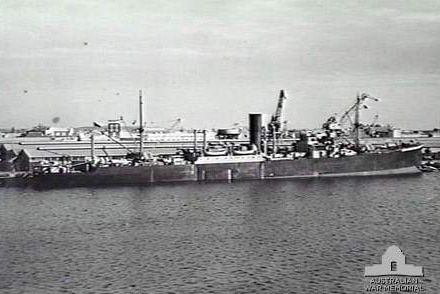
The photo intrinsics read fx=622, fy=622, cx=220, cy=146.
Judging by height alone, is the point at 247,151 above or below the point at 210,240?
above

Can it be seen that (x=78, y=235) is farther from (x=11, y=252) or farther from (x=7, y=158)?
(x=7, y=158)

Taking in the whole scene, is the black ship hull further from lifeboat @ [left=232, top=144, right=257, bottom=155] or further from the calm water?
the calm water

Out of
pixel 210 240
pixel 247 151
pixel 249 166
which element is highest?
pixel 247 151

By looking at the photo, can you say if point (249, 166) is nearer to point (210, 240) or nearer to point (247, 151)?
point (247, 151)

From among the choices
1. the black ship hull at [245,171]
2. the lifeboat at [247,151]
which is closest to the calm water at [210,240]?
the black ship hull at [245,171]

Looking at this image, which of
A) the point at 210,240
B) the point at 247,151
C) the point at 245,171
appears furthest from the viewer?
the point at 247,151

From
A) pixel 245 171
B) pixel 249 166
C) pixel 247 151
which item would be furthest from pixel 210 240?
pixel 247 151

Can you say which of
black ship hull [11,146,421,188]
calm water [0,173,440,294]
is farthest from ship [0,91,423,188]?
calm water [0,173,440,294]

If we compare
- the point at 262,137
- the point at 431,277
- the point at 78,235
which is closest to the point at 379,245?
the point at 431,277
